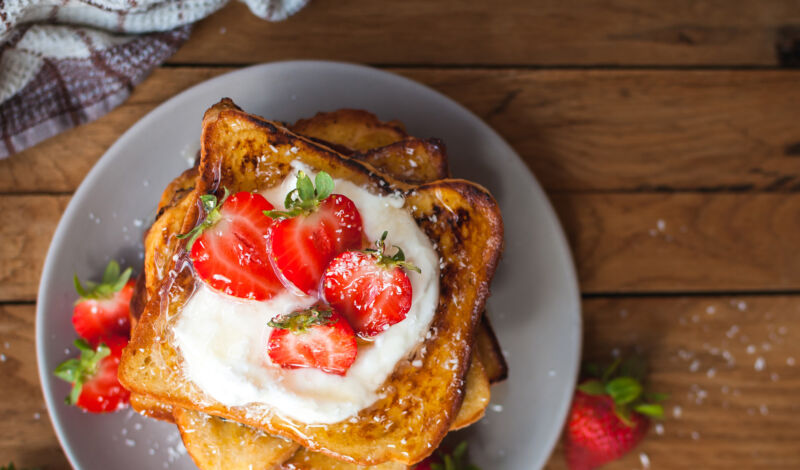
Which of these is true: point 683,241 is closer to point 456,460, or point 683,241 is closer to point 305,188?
point 456,460

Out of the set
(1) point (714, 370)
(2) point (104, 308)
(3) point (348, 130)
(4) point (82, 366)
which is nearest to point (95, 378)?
(4) point (82, 366)

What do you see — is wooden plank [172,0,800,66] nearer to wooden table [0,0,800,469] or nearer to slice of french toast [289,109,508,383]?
wooden table [0,0,800,469]

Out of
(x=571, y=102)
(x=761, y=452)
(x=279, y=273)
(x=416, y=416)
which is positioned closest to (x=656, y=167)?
(x=571, y=102)

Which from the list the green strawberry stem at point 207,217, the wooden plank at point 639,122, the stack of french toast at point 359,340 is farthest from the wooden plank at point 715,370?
the green strawberry stem at point 207,217

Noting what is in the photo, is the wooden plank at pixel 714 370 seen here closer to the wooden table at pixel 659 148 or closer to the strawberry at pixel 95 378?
the wooden table at pixel 659 148

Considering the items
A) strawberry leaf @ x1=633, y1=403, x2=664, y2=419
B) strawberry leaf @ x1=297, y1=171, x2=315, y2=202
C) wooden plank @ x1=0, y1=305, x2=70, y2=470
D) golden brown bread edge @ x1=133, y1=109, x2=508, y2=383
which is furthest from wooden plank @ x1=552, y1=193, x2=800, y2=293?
wooden plank @ x1=0, y1=305, x2=70, y2=470

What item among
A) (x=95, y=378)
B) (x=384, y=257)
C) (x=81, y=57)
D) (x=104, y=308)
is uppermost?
(x=81, y=57)
